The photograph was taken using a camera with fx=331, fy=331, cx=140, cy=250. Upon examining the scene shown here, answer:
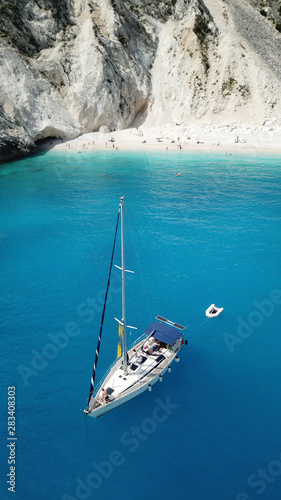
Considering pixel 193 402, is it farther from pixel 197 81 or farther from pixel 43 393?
pixel 197 81

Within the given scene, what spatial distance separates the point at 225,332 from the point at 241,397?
A: 17.8ft

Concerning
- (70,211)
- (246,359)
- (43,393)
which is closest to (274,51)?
(70,211)

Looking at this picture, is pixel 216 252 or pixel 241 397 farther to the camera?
pixel 216 252

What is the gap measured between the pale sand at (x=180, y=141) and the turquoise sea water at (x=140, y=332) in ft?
107

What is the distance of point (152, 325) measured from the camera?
22.7m

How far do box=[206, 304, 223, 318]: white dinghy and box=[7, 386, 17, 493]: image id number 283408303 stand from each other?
46.5 ft

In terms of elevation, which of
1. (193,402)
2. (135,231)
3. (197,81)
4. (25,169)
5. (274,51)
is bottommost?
(193,402)

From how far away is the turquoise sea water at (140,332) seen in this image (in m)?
15.8
